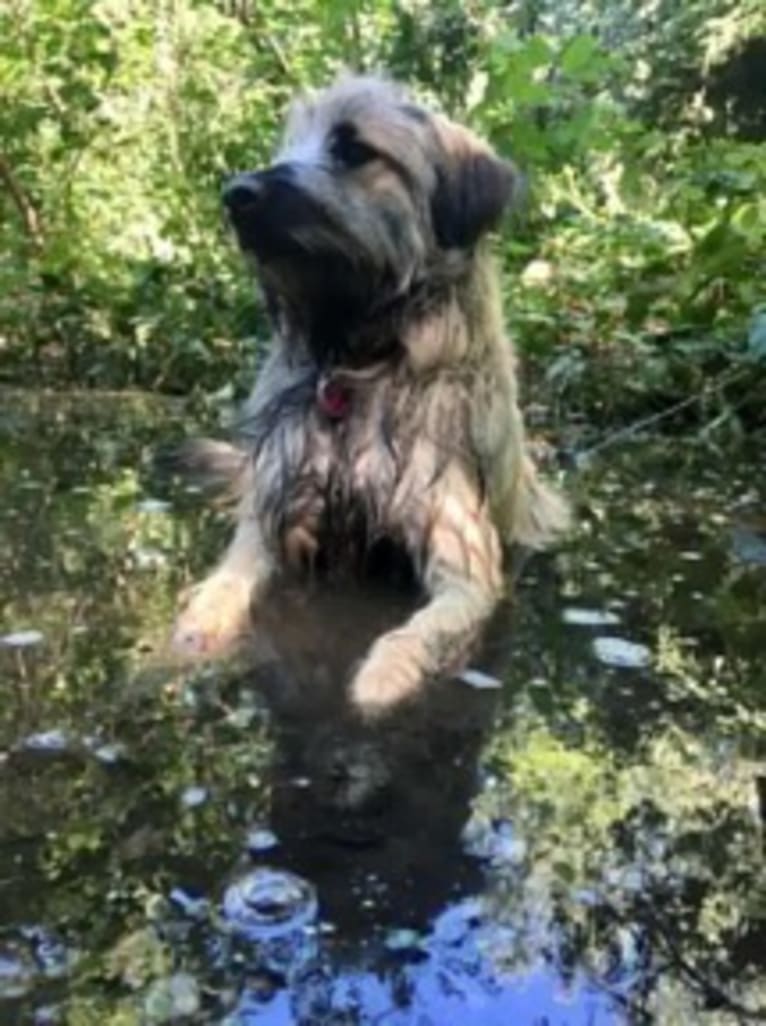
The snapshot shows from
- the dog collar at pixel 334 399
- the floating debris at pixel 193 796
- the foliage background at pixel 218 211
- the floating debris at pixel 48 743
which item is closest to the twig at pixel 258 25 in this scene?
the foliage background at pixel 218 211

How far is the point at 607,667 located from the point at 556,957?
1349mm

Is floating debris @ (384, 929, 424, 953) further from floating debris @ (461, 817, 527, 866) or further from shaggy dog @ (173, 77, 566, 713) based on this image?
shaggy dog @ (173, 77, 566, 713)

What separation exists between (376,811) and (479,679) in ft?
2.66

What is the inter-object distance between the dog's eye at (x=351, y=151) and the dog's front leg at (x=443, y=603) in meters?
0.82

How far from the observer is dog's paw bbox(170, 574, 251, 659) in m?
3.18

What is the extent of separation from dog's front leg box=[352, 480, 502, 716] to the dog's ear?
64 centimetres

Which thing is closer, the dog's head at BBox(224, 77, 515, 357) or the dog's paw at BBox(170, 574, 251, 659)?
the dog's paw at BBox(170, 574, 251, 659)

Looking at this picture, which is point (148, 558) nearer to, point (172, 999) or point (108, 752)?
point (108, 752)

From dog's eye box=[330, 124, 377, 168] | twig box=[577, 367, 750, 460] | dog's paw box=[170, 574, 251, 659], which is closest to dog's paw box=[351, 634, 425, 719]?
dog's paw box=[170, 574, 251, 659]

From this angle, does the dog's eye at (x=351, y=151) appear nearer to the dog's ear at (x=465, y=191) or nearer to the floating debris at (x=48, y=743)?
the dog's ear at (x=465, y=191)

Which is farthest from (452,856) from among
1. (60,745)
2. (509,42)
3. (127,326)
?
(509,42)

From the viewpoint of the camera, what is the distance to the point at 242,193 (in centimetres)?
354

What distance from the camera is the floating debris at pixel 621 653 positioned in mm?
3234

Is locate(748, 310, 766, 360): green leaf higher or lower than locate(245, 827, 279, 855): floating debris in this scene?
higher
